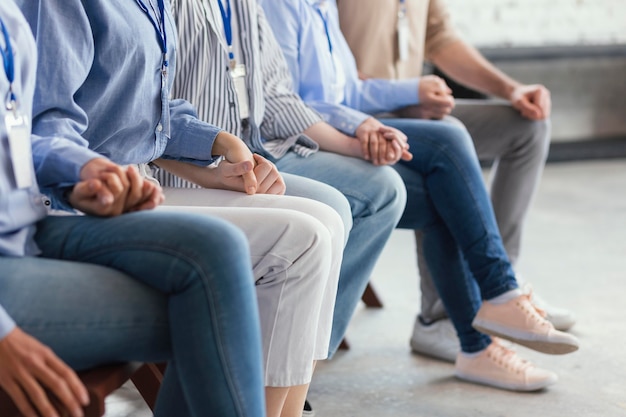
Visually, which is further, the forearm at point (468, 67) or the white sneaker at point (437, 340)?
the forearm at point (468, 67)

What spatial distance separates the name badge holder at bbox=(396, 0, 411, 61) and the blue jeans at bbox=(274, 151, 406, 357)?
800 mm

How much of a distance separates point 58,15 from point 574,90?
4956mm

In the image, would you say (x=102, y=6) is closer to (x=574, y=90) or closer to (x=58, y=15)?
(x=58, y=15)

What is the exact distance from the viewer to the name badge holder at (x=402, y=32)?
2777 mm

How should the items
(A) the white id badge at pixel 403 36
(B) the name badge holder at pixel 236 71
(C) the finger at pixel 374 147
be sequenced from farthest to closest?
(A) the white id badge at pixel 403 36
(C) the finger at pixel 374 147
(B) the name badge holder at pixel 236 71

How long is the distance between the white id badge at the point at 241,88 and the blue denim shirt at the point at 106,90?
193mm

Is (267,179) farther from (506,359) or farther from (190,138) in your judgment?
(506,359)

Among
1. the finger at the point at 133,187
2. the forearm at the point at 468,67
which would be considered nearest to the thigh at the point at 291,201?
the finger at the point at 133,187

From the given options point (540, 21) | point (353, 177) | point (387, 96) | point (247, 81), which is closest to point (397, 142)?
point (353, 177)

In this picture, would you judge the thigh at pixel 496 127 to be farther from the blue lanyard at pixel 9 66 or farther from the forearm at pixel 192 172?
the blue lanyard at pixel 9 66

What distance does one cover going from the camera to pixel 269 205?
1.69 metres

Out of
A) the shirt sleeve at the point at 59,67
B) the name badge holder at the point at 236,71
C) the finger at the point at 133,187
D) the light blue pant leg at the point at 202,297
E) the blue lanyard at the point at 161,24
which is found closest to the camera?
the light blue pant leg at the point at 202,297

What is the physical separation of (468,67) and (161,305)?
1980 mm

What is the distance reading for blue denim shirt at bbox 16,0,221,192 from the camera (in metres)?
1.44
